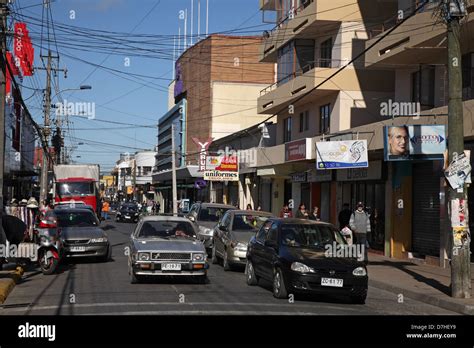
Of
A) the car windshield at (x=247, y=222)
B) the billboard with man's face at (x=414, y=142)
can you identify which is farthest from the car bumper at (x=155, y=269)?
the billboard with man's face at (x=414, y=142)

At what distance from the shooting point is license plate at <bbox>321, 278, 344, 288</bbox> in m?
12.0

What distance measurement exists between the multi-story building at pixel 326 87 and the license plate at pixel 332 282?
12.2m

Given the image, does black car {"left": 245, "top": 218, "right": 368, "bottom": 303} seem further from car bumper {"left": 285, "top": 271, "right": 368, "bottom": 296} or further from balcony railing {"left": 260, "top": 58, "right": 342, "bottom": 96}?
balcony railing {"left": 260, "top": 58, "right": 342, "bottom": 96}

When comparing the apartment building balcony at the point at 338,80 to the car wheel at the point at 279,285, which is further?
the apartment building balcony at the point at 338,80

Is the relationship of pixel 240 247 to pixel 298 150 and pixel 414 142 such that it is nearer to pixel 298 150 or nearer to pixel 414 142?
pixel 414 142

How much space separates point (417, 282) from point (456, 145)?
14.0ft

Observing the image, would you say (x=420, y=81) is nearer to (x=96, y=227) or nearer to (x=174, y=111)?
(x=96, y=227)

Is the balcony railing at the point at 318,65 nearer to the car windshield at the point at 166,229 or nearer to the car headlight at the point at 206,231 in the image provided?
the car headlight at the point at 206,231

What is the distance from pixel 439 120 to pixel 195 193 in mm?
50133

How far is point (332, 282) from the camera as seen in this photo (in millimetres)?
12070

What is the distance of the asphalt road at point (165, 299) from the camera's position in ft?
35.3

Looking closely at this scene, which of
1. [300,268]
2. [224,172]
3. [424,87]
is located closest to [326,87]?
[424,87]
